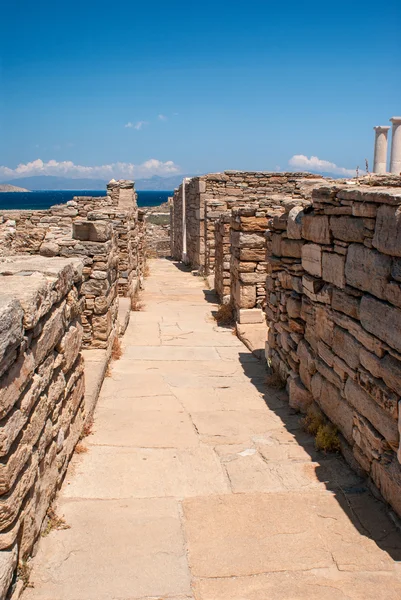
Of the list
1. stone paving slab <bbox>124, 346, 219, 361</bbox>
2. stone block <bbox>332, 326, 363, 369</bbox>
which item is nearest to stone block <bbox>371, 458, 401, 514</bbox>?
stone block <bbox>332, 326, 363, 369</bbox>

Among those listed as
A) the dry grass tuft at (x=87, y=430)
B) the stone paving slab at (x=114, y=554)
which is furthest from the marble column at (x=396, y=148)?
the stone paving slab at (x=114, y=554)

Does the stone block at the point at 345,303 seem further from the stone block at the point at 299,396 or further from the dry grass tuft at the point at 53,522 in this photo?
the dry grass tuft at the point at 53,522

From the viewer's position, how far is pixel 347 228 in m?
4.45

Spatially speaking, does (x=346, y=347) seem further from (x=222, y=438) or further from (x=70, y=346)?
(x=70, y=346)

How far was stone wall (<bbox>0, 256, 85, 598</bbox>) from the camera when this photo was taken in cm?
273

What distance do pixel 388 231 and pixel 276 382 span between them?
3.32 metres

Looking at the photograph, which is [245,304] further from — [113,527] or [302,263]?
[113,527]

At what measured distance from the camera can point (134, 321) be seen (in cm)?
1092

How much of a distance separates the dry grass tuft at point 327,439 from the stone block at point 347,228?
1.69 meters

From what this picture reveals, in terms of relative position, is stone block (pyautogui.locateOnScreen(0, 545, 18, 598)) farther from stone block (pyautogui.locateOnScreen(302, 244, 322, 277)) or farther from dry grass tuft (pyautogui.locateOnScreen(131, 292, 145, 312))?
dry grass tuft (pyautogui.locateOnScreen(131, 292, 145, 312))

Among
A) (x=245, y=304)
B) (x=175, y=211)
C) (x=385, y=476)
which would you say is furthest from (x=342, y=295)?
(x=175, y=211)

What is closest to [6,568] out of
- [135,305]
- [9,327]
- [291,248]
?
[9,327]

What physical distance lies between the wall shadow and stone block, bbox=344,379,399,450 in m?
0.50

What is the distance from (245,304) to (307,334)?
14.9 ft
